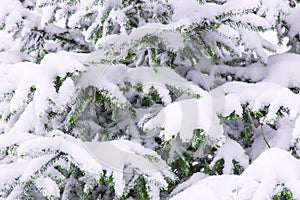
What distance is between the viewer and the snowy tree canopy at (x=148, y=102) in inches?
80.9

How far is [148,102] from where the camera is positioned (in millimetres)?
3162

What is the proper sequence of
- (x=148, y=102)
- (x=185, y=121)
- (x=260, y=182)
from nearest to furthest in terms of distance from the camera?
(x=260, y=182) < (x=185, y=121) < (x=148, y=102)

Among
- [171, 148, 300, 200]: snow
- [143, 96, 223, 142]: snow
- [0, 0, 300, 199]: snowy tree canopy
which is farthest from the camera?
[143, 96, 223, 142]: snow

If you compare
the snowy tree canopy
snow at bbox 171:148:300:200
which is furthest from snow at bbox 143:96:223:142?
snow at bbox 171:148:300:200

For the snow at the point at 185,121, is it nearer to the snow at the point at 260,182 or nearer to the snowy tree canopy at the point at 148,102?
the snowy tree canopy at the point at 148,102

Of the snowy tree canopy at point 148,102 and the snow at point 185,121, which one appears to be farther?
the snow at point 185,121

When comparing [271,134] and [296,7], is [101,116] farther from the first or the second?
[296,7]

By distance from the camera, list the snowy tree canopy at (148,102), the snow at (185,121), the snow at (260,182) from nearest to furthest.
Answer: the snow at (260,182) → the snowy tree canopy at (148,102) → the snow at (185,121)

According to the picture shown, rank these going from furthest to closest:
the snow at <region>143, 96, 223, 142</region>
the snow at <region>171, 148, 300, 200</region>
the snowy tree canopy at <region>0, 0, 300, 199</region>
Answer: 1. the snow at <region>143, 96, 223, 142</region>
2. the snowy tree canopy at <region>0, 0, 300, 199</region>
3. the snow at <region>171, 148, 300, 200</region>

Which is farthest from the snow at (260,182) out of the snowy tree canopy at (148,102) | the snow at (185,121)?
the snow at (185,121)

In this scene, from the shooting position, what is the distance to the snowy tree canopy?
2055 millimetres

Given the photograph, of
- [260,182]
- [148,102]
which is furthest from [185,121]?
[148,102]

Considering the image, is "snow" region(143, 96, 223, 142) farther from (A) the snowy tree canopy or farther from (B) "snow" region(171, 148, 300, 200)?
(B) "snow" region(171, 148, 300, 200)

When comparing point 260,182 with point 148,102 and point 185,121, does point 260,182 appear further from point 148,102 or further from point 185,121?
point 148,102
